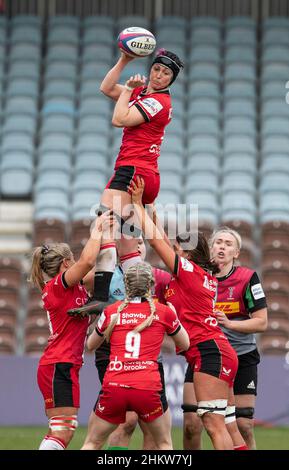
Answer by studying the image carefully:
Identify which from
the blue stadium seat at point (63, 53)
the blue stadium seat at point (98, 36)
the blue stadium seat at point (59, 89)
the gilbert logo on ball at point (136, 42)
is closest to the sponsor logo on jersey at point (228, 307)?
the gilbert logo on ball at point (136, 42)

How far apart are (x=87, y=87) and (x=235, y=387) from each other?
1140cm

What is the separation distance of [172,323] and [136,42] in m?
2.43

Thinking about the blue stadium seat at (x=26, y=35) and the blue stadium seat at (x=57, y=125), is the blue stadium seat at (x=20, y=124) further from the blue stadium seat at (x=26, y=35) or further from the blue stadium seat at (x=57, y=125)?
the blue stadium seat at (x=26, y=35)

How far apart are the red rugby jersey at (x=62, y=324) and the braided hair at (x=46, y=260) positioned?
14 centimetres

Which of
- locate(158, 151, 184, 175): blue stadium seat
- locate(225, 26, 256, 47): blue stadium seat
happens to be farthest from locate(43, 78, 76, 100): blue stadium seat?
locate(225, 26, 256, 47): blue stadium seat

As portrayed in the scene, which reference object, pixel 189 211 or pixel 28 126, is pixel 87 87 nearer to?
pixel 28 126

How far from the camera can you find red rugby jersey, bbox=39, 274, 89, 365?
355 inches

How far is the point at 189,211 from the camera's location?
18.1 metres

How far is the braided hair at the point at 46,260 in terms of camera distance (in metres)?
9.22

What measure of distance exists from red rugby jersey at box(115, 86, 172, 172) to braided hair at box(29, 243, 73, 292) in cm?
100

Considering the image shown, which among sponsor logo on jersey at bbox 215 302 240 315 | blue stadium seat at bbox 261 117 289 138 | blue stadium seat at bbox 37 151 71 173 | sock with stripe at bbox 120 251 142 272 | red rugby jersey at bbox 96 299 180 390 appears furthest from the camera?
blue stadium seat at bbox 261 117 289 138

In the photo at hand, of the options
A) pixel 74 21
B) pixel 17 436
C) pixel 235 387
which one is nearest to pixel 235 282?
pixel 235 387

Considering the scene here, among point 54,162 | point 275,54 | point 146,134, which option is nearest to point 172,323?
point 146,134

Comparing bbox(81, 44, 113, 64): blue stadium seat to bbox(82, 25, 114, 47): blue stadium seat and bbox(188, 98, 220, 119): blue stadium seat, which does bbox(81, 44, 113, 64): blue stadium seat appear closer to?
bbox(82, 25, 114, 47): blue stadium seat
